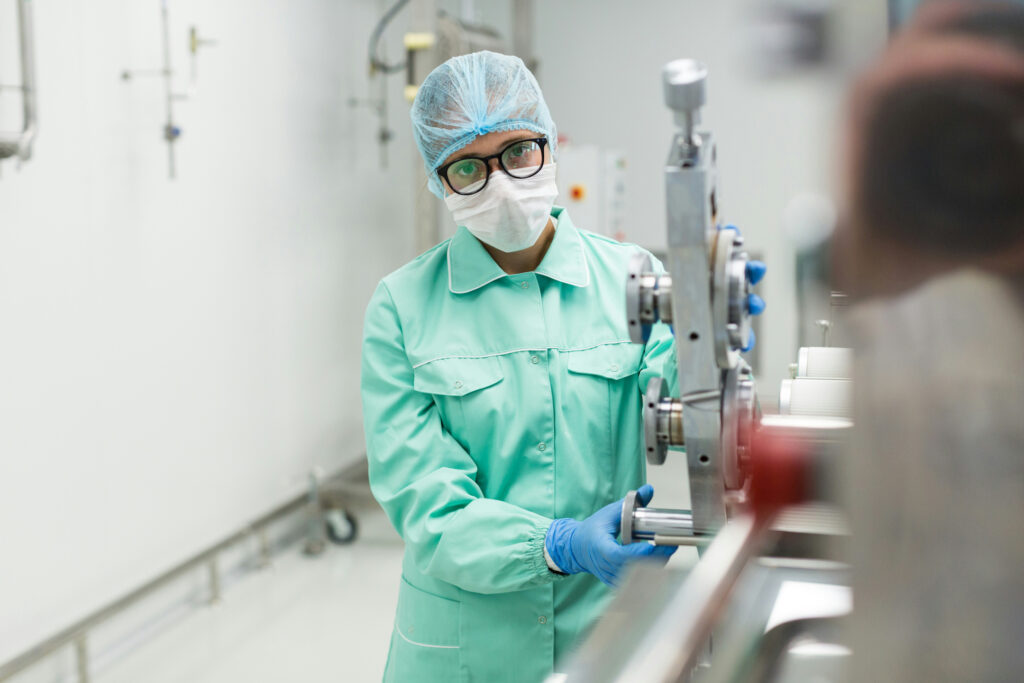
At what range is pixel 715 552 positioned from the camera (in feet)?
1.35

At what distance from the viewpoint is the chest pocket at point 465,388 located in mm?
1036

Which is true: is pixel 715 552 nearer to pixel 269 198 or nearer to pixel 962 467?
pixel 962 467

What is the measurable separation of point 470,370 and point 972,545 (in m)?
0.85

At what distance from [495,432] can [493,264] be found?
0.70 feet

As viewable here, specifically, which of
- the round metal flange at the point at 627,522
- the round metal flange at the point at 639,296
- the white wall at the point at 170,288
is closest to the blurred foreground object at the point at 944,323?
the round metal flange at the point at 639,296

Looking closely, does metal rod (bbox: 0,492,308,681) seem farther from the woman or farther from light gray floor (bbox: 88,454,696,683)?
the woman

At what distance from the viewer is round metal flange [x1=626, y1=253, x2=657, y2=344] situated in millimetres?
674

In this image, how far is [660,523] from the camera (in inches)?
31.1

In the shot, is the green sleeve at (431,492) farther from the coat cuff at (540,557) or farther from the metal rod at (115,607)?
the metal rod at (115,607)

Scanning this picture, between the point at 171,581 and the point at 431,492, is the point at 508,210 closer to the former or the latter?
the point at 431,492

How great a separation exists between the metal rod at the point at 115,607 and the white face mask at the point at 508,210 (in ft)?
5.18

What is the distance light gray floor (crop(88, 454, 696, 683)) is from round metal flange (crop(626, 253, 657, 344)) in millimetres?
1376

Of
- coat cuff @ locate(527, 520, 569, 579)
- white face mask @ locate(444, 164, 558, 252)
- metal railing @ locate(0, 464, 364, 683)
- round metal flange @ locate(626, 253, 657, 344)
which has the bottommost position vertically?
metal railing @ locate(0, 464, 364, 683)

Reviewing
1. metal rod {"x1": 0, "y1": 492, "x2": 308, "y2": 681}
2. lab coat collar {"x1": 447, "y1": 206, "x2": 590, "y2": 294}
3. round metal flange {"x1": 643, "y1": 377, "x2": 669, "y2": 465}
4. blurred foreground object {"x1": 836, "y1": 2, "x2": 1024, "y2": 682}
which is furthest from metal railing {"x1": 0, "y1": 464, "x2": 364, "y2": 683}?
blurred foreground object {"x1": 836, "y1": 2, "x2": 1024, "y2": 682}
